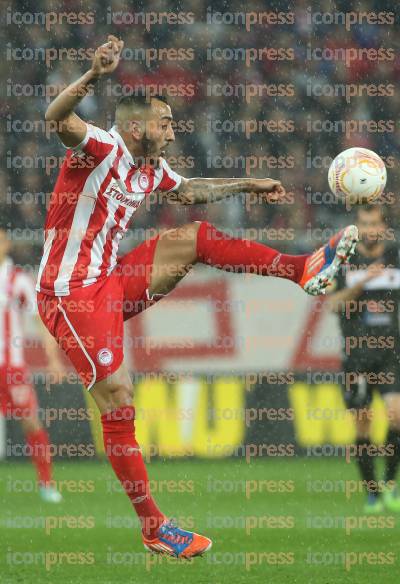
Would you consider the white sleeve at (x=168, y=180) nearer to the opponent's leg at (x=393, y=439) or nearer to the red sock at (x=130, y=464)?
the red sock at (x=130, y=464)

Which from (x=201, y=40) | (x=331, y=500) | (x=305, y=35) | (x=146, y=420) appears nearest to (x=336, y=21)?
(x=305, y=35)

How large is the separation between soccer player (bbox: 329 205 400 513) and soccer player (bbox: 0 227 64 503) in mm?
2378

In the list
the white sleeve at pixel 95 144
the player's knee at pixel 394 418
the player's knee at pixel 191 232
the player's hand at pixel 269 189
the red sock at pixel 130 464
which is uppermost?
the white sleeve at pixel 95 144

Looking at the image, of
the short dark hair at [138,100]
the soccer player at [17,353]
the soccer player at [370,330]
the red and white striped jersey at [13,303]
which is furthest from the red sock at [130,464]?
the red and white striped jersey at [13,303]

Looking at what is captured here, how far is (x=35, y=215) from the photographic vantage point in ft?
37.8

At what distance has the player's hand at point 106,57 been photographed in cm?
494

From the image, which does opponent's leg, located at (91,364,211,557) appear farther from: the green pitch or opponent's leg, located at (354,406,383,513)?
opponent's leg, located at (354,406,383,513)

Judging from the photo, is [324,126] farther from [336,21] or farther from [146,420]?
[146,420]

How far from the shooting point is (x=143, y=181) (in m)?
5.83

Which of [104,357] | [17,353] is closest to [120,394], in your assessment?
[104,357]

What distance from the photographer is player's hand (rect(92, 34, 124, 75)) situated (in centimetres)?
494

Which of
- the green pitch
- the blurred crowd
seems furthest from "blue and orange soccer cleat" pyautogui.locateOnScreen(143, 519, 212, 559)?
the blurred crowd

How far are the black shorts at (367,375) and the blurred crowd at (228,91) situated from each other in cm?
287

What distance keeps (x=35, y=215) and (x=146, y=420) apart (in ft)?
7.63
